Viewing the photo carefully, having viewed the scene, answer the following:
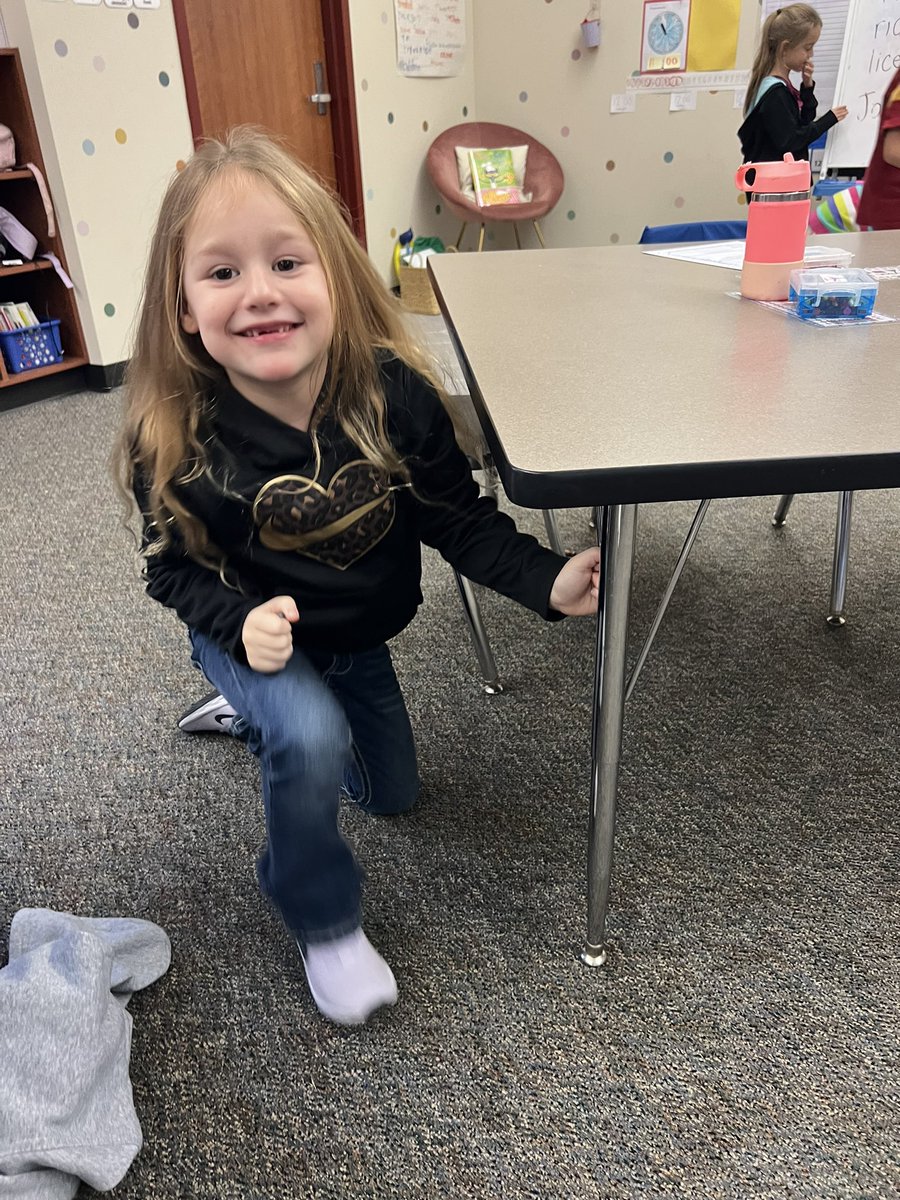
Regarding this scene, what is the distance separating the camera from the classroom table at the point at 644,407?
1.92ft

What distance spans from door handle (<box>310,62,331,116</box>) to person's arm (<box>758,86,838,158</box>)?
74.8 inches

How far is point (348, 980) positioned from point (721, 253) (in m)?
1.24

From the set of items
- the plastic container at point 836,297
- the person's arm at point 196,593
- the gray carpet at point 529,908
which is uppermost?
the plastic container at point 836,297

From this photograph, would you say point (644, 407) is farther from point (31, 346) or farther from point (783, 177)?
point (31, 346)

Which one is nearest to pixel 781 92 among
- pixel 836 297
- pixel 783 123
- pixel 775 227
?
pixel 783 123

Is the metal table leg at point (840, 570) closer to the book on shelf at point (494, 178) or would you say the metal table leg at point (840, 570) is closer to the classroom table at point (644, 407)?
the classroom table at point (644, 407)

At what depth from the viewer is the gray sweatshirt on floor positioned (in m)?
0.73

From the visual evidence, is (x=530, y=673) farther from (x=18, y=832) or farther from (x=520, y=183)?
(x=520, y=183)

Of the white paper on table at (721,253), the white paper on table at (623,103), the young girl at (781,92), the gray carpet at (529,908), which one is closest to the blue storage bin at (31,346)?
the gray carpet at (529,908)

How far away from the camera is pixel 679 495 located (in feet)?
1.94

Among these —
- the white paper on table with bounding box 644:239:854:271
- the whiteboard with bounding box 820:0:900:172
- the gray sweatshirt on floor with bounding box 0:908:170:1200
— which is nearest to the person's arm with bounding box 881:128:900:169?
the white paper on table with bounding box 644:239:854:271

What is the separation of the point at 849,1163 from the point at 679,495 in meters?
0.60

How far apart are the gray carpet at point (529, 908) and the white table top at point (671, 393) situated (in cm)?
57

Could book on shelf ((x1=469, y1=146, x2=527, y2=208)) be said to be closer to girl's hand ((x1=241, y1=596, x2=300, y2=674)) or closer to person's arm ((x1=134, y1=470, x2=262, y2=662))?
person's arm ((x1=134, y1=470, x2=262, y2=662))
